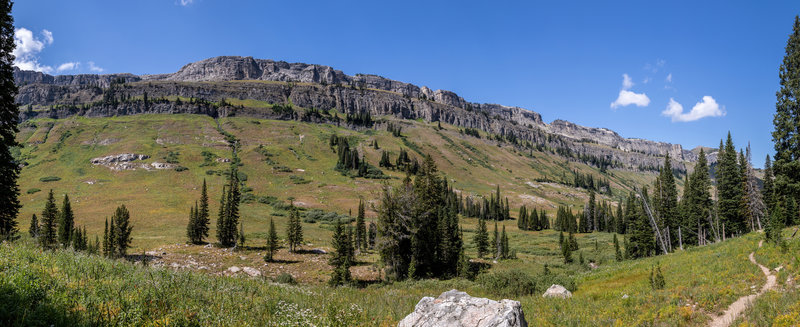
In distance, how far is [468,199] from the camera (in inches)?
5915

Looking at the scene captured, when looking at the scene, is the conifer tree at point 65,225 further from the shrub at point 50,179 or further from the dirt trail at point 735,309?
the shrub at point 50,179

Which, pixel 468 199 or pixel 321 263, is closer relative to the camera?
pixel 321 263

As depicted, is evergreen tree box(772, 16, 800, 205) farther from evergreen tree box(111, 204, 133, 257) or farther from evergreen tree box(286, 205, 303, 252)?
evergreen tree box(111, 204, 133, 257)

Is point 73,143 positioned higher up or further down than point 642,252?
higher up

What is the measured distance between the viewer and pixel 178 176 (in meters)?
122

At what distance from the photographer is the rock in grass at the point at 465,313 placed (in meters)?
8.30

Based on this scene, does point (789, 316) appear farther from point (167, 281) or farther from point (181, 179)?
point (181, 179)

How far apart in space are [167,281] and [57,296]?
9.19 ft

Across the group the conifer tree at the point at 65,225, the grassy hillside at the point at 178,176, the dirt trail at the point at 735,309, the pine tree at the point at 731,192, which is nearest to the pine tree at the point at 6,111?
the grassy hillside at the point at 178,176

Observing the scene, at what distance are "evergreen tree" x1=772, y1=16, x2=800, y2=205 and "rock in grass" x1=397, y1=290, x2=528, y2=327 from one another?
37676mm

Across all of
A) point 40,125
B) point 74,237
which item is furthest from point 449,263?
point 40,125

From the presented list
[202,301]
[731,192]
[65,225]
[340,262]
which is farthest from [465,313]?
[731,192]

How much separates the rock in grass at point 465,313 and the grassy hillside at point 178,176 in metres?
63.2

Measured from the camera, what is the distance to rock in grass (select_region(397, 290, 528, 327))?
830cm
